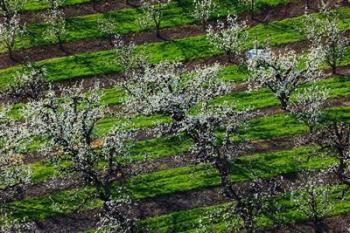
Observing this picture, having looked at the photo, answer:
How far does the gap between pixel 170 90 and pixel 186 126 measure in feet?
24.0

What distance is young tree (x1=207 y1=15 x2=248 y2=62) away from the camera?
305 ft

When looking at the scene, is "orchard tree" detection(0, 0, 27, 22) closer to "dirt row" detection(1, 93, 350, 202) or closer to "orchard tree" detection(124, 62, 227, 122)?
"orchard tree" detection(124, 62, 227, 122)

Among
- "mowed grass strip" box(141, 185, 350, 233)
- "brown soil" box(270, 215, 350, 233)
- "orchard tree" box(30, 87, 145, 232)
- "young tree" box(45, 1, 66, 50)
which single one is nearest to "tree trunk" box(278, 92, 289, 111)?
"mowed grass strip" box(141, 185, 350, 233)

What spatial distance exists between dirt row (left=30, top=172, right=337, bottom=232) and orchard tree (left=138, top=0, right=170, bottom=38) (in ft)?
106

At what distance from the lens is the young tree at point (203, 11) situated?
99.4 meters

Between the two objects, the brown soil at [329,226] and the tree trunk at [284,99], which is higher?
the tree trunk at [284,99]

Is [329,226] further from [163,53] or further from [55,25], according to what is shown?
[55,25]

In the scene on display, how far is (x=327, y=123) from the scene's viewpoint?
8431 centimetres

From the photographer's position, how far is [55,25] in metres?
101

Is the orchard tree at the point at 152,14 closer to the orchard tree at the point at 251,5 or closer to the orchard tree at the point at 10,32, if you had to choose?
the orchard tree at the point at 251,5

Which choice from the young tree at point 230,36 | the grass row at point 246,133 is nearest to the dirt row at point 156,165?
the grass row at point 246,133

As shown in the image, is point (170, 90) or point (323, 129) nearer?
point (170, 90)

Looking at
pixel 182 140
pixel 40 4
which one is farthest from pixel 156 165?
pixel 40 4

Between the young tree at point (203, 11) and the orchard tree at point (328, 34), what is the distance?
14.4 metres
